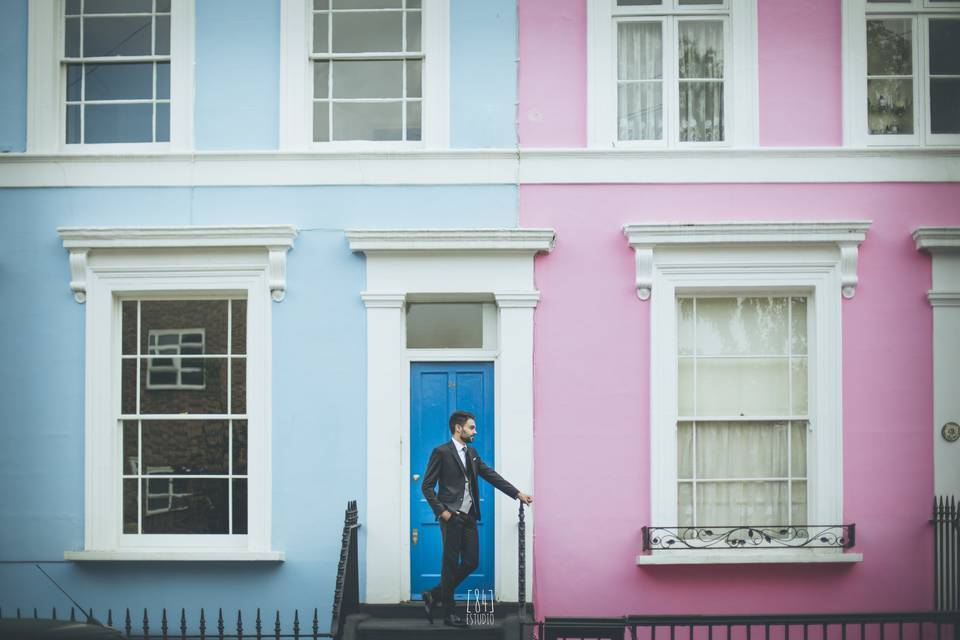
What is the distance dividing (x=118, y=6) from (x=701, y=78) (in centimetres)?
564

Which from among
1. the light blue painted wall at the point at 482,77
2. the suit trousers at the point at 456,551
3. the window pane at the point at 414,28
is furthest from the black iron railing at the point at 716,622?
the window pane at the point at 414,28

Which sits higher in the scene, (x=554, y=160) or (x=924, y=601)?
(x=554, y=160)

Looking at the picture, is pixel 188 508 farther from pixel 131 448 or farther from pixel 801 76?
pixel 801 76

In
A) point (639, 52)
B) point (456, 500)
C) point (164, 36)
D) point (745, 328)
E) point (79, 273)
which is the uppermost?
point (164, 36)

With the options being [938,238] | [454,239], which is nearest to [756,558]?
[938,238]

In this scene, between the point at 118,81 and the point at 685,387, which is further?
the point at 118,81

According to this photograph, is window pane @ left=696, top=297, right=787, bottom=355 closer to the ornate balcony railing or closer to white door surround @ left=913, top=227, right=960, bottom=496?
white door surround @ left=913, top=227, right=960, bottom=496

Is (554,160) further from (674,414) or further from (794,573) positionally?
(794,573)

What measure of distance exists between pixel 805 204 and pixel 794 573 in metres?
3.37

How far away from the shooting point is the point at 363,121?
834 cm

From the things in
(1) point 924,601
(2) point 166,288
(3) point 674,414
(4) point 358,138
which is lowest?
A: (1) point 924,601

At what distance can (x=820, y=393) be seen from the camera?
796 centimetres

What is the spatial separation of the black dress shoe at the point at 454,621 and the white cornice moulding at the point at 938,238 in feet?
17.3

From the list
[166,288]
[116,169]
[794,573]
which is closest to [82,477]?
[166,288]
